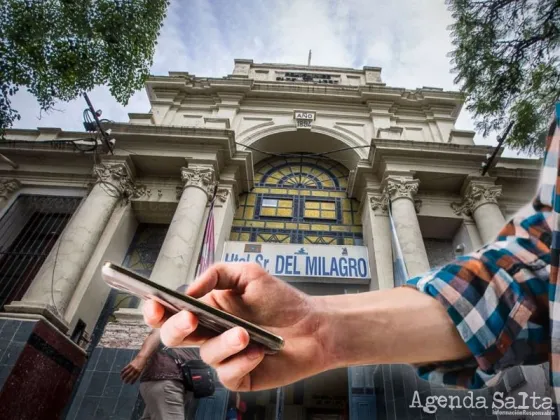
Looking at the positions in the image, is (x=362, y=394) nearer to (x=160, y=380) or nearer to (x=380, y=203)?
(x=160, y=380)

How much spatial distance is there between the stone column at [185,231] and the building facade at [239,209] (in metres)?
0.03

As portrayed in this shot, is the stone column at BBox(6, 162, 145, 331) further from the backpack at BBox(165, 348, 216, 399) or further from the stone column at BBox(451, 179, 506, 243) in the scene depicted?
the stone column at BBox(451, 179, 506, 243)

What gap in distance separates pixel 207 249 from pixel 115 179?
3.42 meters

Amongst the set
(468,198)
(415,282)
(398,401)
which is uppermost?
(468,198)

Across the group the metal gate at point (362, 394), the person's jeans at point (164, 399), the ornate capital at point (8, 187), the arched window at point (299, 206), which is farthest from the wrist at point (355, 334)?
the ornate capital at point (8, 187)

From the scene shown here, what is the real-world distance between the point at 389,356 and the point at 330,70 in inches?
556

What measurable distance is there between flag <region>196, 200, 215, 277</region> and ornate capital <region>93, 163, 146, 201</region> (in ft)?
8.57

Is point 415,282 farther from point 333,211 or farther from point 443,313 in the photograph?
point 333,211

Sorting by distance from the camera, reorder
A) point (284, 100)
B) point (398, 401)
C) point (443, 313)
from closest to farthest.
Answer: point (443, 313)
point (398, 401)
point (284, 100)

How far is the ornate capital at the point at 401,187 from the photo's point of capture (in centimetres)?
791

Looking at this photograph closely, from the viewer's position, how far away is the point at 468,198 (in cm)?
830

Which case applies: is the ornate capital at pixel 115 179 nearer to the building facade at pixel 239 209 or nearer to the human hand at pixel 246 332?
the building facade at pixel 239 209

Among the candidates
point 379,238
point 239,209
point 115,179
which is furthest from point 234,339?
point 239,209

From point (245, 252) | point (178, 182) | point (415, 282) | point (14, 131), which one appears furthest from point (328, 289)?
point (14, 131)
